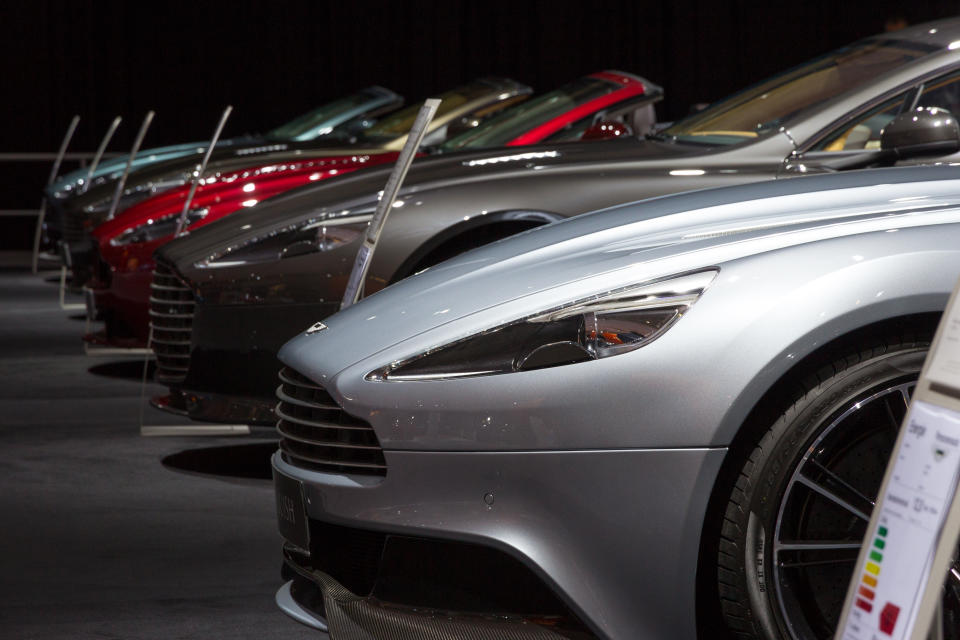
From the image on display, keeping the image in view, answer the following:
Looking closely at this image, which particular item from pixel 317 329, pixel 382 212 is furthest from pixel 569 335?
pixel 382 212

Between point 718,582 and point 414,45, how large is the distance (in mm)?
14967

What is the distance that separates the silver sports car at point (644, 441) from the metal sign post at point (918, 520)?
512 millimetres

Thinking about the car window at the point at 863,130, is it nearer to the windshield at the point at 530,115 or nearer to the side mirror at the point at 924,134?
the side mirror at the point at 924,134

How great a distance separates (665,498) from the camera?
2.29m

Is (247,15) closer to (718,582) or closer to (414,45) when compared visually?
(414,45)

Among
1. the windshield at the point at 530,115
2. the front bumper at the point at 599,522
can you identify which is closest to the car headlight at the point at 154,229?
the windshield at the point at 530,115

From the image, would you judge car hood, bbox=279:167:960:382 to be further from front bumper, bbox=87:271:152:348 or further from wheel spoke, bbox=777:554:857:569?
front bumper, bbox=87:271:152:348

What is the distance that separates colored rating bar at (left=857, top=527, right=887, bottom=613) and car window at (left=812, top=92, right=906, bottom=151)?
285 cm

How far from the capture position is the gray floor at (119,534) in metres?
3.31

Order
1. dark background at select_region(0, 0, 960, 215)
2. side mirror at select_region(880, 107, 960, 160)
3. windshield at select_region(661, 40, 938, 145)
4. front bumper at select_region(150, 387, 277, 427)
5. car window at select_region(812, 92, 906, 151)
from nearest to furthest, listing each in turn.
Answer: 1. side mirror at select_region(880, 107, 960, 160)
2. front bumper at select_region(150, 387, 277, 427)
3. car window at select_region(812, 92, 906, 151)
4. windshield at select_region(661, 40, 938, 145)
5. dark background at select_region(0, 0, 960, 215)

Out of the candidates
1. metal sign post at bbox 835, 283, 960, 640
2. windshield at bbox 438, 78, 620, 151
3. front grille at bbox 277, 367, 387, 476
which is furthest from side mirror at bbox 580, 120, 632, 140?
metal sign post at bbox 835, 283, 960, 640

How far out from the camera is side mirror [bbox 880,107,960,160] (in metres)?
3.70

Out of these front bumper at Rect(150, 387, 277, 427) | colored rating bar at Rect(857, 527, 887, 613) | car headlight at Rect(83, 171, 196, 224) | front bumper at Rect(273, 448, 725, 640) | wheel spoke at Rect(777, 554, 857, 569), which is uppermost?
colored rating bar at Rect(857, 527, 887, 613)

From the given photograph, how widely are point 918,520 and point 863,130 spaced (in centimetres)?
304
